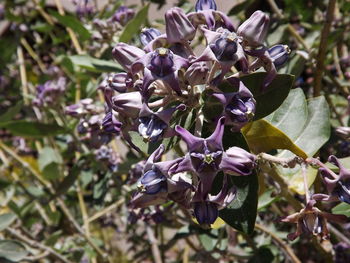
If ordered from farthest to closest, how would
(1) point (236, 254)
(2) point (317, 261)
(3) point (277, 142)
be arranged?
(2) point (317, 261)
(1) point (236, 254)
(3) point (277, 142)

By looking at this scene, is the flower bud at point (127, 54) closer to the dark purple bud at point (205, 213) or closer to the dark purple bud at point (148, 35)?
the dark purple bud at point (148, 35)

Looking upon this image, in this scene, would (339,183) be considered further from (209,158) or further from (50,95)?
(50,95)

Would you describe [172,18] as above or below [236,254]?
above

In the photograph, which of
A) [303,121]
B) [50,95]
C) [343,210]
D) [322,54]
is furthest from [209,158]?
[50,95]

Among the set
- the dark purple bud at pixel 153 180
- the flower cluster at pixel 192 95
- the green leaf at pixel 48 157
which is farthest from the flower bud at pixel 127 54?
the green leaf at pixel 48 157

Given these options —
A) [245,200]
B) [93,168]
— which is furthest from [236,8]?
[245,200]

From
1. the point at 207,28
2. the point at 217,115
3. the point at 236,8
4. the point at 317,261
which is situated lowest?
the point at 317,261

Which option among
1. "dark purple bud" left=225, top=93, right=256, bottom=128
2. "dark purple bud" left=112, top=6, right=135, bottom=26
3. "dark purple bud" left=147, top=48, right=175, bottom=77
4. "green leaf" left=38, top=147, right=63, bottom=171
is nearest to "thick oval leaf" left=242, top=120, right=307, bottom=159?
"dark purple bud" left=225, top=93, right=256, bottom=128

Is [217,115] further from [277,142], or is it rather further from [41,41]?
[41,41]
